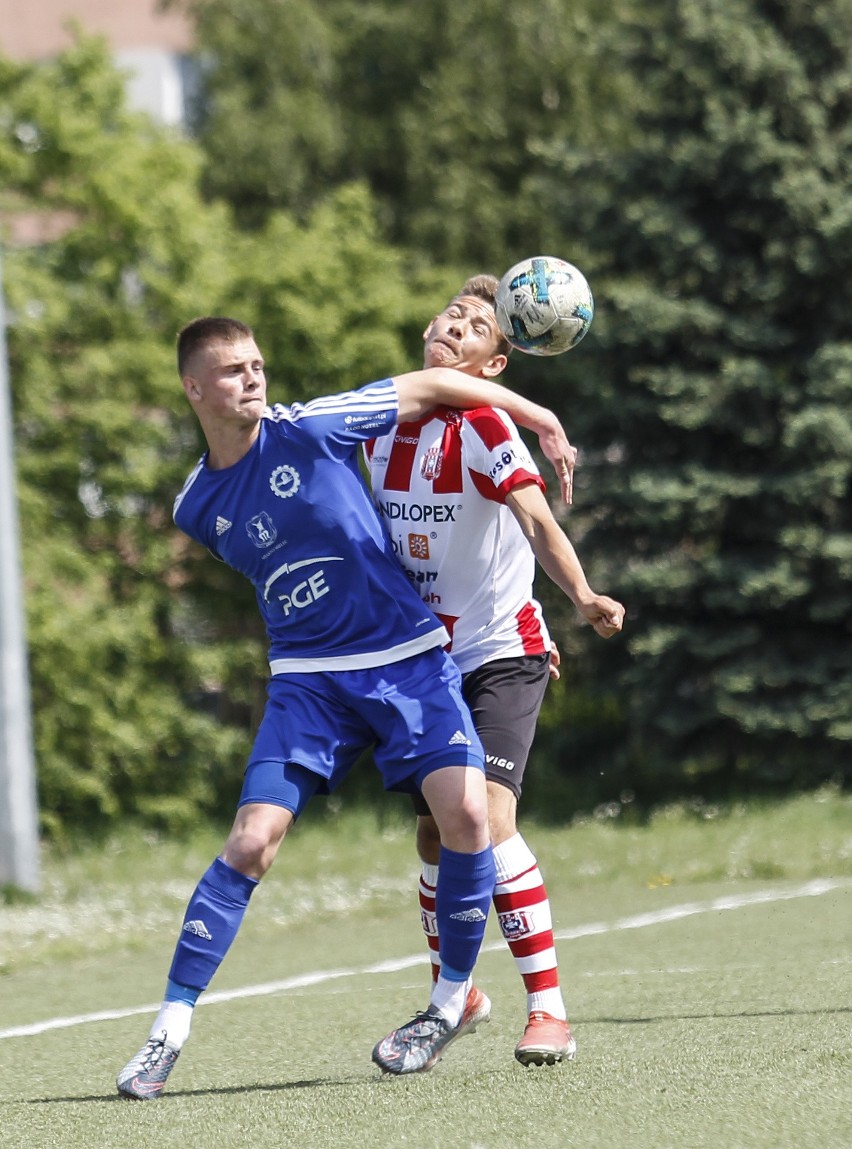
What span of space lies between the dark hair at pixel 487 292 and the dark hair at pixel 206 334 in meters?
0.90

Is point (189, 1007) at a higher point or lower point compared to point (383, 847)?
higher

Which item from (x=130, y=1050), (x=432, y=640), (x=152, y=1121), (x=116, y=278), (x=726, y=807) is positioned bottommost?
(x=726, y=807)

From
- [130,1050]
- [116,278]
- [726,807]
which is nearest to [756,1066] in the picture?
[130,1050]

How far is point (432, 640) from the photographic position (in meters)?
5.31

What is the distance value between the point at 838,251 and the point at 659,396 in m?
2.24

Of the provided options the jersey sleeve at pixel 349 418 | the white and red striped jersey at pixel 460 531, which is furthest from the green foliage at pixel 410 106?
the jersey sleeve at pixel 349 418

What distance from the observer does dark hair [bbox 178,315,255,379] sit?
5285 mm

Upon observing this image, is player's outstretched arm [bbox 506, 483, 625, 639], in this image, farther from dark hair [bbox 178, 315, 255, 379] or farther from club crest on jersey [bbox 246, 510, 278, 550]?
dark hair [bbox 178, 315, 255, 379]

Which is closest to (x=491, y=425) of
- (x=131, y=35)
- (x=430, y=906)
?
(x=430, y=906)

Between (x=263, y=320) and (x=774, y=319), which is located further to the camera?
(x=263, y=320)

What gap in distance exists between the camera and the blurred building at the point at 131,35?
38.7 metres

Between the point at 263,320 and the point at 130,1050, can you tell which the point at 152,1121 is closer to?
the point at 130,1050

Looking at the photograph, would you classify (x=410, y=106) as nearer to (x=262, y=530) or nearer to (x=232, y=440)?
(x=232, y=440)

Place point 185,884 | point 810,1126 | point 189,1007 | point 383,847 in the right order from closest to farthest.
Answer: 1. point 810,1126
2. point 189,1007
3. point 185,884
4. point 383,847
